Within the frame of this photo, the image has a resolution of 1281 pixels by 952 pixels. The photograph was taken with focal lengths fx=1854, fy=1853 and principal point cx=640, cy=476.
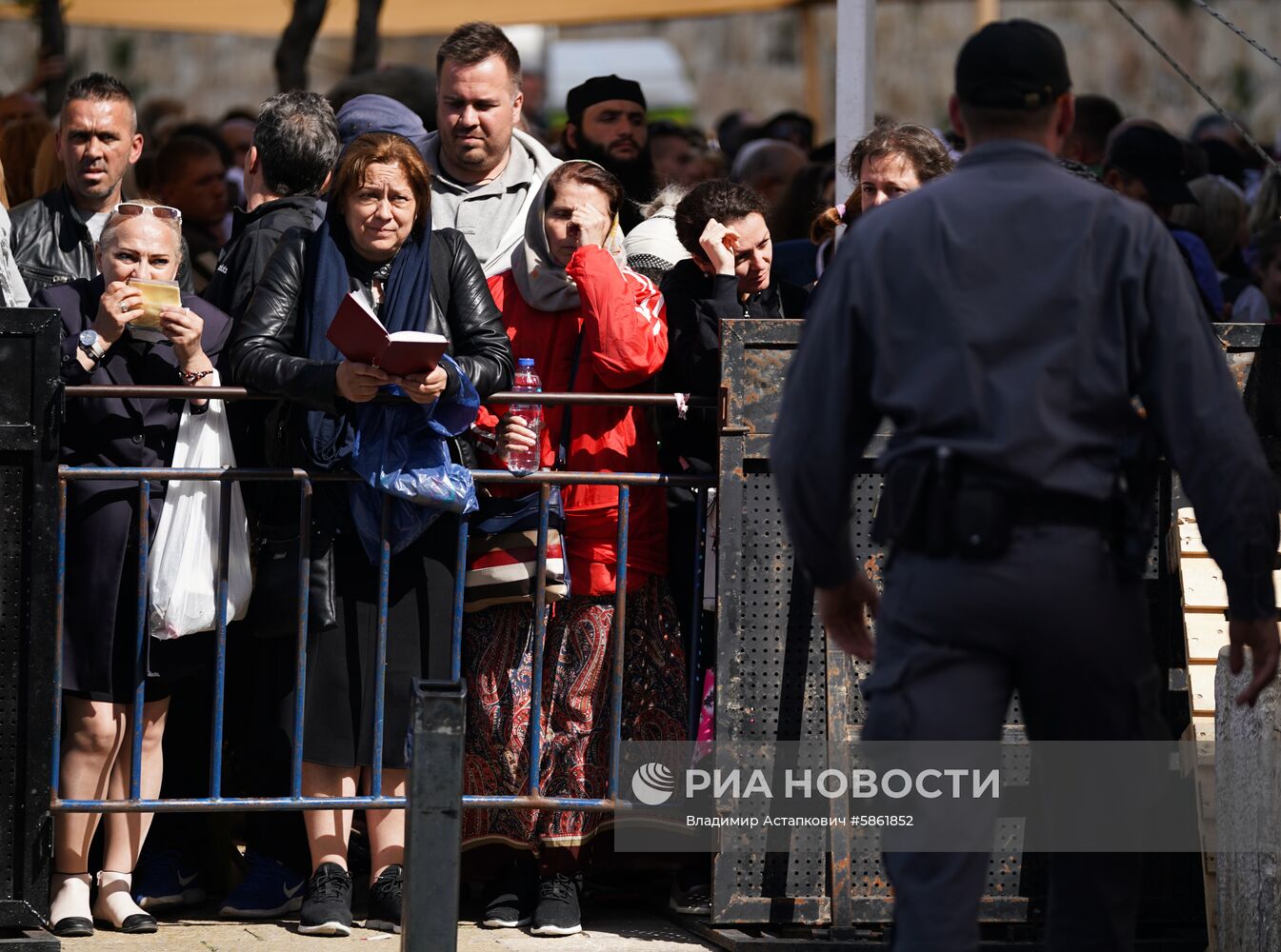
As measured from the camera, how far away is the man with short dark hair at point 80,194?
5645mm

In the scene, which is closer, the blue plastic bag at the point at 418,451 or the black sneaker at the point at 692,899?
the blue plastic bag at the point at 418,451

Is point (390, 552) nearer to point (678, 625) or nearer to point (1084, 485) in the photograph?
point (678, 625)

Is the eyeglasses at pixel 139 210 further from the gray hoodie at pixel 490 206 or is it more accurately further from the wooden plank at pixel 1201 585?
the wooden plank at pixel 1201 585

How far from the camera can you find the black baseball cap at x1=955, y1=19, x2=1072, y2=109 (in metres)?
3.31

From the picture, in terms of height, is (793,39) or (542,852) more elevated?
(793,39)

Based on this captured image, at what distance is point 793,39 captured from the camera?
34.6 m

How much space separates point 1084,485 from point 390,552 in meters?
2.20

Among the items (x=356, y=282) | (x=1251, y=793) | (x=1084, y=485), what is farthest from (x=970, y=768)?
(x=356, y=282)

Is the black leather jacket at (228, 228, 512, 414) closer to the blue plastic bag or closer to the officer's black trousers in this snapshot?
the blue plastic bag

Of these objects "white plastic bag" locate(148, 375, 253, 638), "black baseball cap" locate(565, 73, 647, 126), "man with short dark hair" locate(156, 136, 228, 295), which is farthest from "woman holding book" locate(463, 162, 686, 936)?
"man with short dark hair" locate(156, 136, 228, 295)

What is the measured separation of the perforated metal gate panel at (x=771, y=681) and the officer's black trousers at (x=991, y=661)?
58.8 inches

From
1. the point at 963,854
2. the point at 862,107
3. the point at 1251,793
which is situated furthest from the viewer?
the point at 862,107

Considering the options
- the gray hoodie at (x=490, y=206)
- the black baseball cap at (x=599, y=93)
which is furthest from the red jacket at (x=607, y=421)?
the black baseball cap at (x=599, y=93)

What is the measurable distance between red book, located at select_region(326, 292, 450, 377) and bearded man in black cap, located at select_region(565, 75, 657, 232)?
8.17 ft
